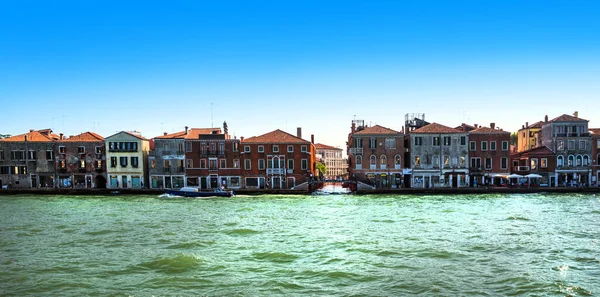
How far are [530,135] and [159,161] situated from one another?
43.3m

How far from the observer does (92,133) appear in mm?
52125

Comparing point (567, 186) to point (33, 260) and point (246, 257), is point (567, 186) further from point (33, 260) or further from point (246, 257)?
point (33, 260)

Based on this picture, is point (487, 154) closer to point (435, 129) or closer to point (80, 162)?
point (435, 129)

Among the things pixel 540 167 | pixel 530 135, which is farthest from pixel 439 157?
pixel 530 135

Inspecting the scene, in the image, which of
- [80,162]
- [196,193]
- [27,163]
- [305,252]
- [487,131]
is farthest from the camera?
[80,162]

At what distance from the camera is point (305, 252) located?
17234 mm

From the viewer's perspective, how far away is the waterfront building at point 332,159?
94.5 m

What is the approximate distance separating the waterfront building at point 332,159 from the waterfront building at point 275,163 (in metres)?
45.3

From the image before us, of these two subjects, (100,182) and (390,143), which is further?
(100,182)

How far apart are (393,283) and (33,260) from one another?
43.9 ft

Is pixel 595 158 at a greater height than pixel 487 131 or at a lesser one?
lesser

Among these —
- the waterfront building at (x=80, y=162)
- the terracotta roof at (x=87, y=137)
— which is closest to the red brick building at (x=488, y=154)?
the waterfront building at (x=80, y=162)

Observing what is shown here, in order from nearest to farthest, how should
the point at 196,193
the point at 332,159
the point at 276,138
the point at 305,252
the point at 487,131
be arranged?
1. the point at 305,252
2. the point at 196,193
3. the point at 487,131
4. the point at 276,138
5. the point at 332,159

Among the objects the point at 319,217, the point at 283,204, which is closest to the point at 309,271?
the point at 319,217
